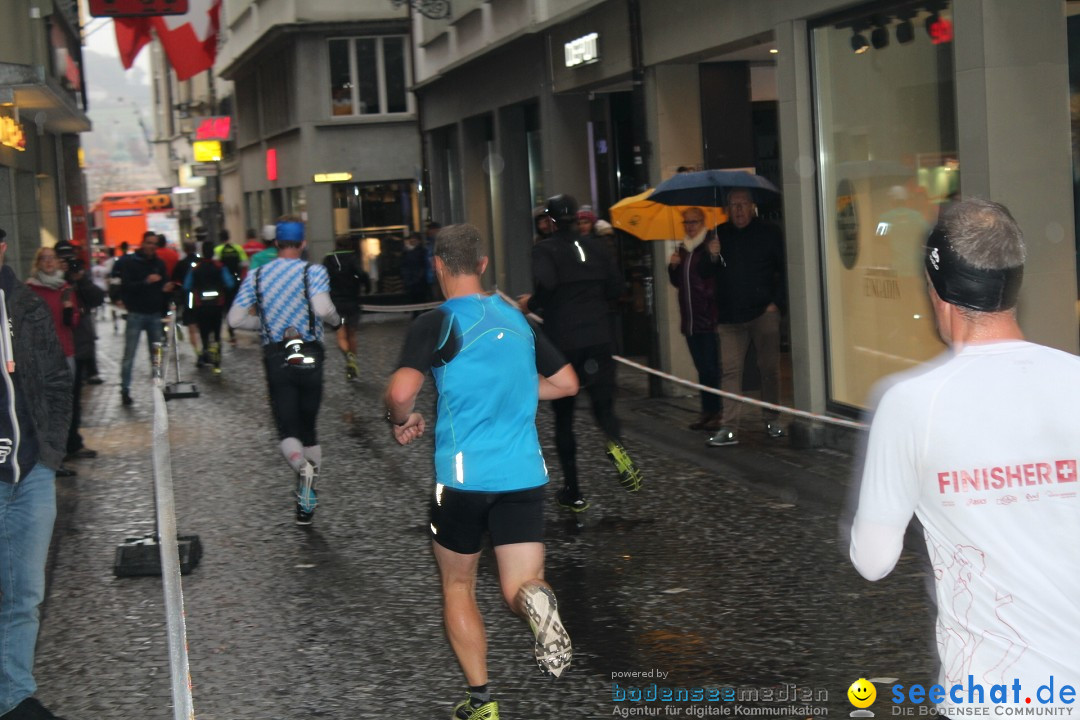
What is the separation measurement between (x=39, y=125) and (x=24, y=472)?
21.8 m

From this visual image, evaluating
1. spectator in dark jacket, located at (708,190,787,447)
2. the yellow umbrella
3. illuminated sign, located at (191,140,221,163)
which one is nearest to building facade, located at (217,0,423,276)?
illuminated sign, located at (191,140,221,163)

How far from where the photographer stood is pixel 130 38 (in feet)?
96.5

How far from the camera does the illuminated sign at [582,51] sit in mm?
16656

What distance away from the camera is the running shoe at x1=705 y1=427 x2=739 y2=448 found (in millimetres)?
11344

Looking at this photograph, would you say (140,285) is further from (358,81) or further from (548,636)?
(358,81)

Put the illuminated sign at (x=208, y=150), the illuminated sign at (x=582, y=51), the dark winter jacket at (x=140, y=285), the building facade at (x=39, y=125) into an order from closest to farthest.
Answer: the illuminated sign at (x=582, y=51) < the dark winter jacket at (x=140, y=285) < the building facade at (x=39, y=125) < the illuminated sign at (x=208, y=150)

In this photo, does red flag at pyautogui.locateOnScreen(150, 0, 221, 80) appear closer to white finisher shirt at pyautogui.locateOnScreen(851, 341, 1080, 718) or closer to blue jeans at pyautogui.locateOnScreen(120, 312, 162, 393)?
blue jeans at pyautogui.locateOnScreen(120, 312, 162, 393)

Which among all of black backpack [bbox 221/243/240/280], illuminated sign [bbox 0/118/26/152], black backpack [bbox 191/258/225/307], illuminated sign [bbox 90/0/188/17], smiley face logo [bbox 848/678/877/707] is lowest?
smiley face logo [bbox 848/678/877/707]

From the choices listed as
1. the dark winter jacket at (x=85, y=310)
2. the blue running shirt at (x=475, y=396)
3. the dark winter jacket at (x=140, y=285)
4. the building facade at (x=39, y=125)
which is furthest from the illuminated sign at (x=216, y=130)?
the blue running shirt at (x=475, y=396)

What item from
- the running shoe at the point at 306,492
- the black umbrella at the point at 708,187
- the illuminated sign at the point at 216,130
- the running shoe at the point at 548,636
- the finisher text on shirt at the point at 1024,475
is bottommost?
the running shoe at the point at 306,492

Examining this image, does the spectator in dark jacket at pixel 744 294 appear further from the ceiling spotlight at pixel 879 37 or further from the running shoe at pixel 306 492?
the running shoe at pixel 306 492

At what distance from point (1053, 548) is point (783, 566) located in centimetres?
495

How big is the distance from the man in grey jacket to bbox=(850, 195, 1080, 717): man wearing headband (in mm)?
3609

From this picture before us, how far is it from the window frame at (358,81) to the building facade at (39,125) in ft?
22.4
